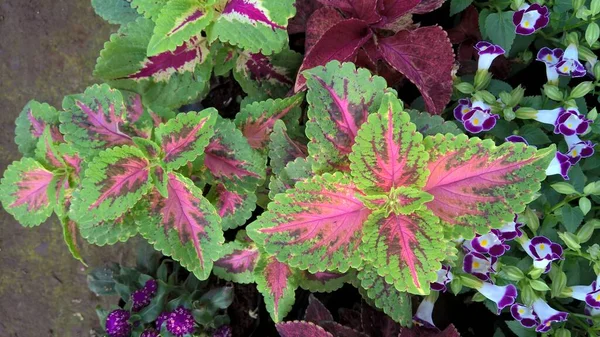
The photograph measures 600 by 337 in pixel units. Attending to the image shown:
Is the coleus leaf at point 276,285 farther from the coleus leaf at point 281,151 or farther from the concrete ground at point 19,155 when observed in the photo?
the concrete ground at point 19,155

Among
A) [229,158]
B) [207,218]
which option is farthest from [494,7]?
[207,218]

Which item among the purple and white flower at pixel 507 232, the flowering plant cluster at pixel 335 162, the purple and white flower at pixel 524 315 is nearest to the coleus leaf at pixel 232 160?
the flowering plant cluster at pixel 335 162

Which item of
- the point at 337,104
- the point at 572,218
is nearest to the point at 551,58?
the point at 572,218

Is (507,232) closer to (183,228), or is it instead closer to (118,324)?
(183,228)

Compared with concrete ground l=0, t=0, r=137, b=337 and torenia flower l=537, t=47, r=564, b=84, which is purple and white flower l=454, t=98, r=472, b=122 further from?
concrete ground l=0, t=0, r=137, b=337

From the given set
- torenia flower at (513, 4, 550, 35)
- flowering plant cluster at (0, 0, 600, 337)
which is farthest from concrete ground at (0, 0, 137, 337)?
torenia flower at (513, 4, 550, 35)

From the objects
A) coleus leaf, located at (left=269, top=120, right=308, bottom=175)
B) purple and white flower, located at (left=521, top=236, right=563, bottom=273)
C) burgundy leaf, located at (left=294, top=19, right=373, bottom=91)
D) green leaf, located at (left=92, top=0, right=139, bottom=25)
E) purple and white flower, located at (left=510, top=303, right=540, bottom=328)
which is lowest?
purple and white flower, located at (left=510, top=303, right=540, bottom=328)
